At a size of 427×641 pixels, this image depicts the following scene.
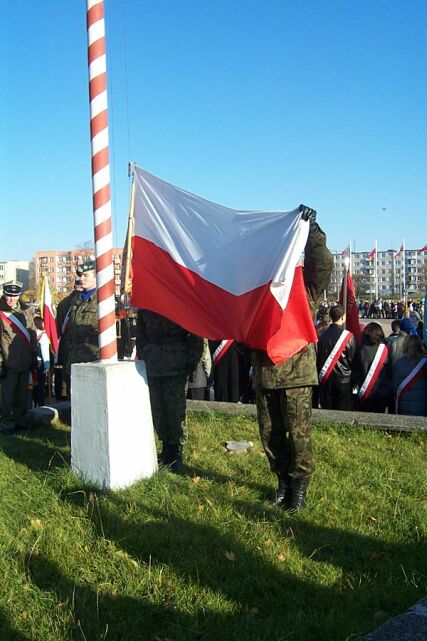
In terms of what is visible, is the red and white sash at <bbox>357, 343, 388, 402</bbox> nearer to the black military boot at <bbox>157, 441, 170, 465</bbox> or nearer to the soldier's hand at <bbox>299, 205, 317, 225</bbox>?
the black military boot at <bbox>157, 441, 170, 465</bbox>

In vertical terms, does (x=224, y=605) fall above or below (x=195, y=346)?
below

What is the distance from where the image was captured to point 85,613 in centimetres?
339

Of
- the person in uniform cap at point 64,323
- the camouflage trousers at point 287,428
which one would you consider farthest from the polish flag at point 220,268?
the person in uniform cap at point 64,323

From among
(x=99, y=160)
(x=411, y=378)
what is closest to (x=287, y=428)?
(x=99, y=160)

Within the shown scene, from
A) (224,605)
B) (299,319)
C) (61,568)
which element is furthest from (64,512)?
(299,319)

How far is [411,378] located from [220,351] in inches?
132

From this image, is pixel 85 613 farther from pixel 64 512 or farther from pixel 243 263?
pixel 243 263

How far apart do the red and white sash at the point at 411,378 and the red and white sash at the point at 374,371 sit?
0.39 meters

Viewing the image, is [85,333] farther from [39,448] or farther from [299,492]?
[299,492]

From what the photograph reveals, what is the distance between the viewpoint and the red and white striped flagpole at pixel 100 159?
5500mm

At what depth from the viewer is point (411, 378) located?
310 inches

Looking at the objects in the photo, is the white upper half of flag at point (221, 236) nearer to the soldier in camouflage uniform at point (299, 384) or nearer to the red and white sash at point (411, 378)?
the soldier in camouflage uniform at point (299, 384)

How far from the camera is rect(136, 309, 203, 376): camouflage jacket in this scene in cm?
595

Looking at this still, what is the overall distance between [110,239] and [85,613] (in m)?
3.14
